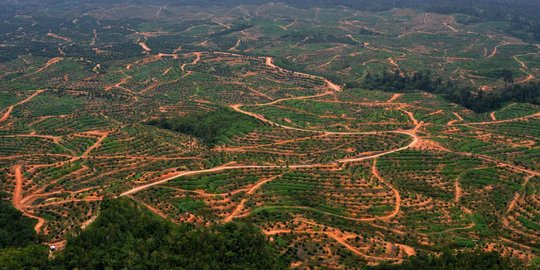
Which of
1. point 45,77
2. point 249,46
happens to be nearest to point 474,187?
point 45,77

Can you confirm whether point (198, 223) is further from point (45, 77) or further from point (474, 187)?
A: point (45, 77)

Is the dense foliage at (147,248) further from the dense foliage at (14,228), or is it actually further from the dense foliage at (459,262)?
the dense foliage at (459,262)

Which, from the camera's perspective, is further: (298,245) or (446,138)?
(446,138)

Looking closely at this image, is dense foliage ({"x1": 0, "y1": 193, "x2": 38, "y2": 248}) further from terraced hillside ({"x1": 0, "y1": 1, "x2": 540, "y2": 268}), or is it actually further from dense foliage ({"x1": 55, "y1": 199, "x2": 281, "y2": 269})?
dense foliage ({"x1": 55, "y1": 199, "x2": 281, "y2": 269})

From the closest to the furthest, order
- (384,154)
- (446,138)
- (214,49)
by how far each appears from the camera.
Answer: (384,154) → (446,138) → (214,49)

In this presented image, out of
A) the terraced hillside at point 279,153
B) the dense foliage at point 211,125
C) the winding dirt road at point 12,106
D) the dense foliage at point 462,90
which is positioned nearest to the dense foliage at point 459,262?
the terraced hillside at point 279,153

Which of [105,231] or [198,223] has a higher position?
[105,231]

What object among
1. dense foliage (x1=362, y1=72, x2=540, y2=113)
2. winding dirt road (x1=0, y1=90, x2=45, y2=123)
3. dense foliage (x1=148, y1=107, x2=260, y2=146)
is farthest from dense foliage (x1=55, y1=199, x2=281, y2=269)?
dense foliage (x1=362, y1=72, x2=540, y2=113)

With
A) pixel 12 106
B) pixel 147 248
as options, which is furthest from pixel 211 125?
pixel 12 106
